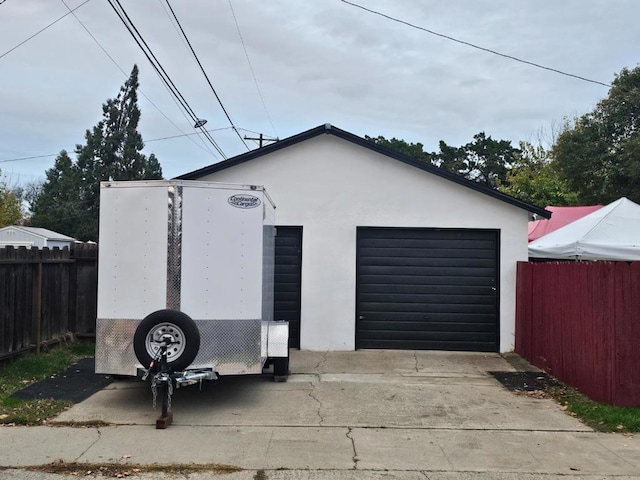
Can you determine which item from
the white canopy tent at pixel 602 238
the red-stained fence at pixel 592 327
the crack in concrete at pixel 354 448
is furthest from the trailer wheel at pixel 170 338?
the white canopy tent at pixel 602 238

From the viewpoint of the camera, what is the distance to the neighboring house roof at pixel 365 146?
38.6 feet

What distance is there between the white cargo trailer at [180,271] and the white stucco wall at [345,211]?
459 centimetres

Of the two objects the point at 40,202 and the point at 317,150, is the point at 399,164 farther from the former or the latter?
the point at 40,202

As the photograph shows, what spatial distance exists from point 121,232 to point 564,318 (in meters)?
6.53

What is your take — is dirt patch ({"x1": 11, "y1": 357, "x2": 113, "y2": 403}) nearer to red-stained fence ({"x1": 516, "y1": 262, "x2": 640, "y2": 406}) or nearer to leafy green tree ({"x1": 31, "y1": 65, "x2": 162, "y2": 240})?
red-stained fence ({"x1": 516, "y1": 262, "x2": 640, "y2": 406})

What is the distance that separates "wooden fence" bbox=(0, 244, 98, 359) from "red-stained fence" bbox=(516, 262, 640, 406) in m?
8.37

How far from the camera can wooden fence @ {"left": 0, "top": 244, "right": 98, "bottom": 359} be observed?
9141mm

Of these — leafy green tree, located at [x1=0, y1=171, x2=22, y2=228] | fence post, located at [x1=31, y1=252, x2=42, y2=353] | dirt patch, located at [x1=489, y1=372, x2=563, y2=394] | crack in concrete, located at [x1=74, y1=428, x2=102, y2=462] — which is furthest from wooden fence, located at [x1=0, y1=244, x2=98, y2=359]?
leafy green tree, located at [x1=0, y1=171, x2=22, y2=228]

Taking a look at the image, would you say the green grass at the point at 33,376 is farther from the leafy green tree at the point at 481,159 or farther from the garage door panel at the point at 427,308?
the leafy green tree at the point at 481,159

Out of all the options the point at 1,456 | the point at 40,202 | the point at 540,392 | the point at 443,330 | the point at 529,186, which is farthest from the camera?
the point at 40,202

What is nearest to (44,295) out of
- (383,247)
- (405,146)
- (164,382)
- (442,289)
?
(164,382)

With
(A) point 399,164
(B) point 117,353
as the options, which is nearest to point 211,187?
(B) point 117,353

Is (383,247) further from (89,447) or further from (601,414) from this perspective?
(89,447)

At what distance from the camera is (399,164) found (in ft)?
39.4
